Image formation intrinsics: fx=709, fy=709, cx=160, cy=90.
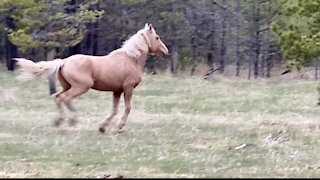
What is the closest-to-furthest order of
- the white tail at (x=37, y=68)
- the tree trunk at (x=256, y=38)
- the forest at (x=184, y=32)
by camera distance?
the white tail at (x=37, y=68) < the forest at (x=184, y=32) < the tree trunk at (x=256, y=38)

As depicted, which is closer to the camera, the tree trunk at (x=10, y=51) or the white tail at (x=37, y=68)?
the white tail at (x=37, y=68)

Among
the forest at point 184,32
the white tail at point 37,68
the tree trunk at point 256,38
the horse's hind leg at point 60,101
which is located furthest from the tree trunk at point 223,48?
the white tail at point 37,68

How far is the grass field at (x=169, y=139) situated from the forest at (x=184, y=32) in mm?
10681

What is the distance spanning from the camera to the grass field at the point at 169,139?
27.7 ft

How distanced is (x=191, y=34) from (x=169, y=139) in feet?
87.4

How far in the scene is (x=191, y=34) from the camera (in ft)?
123

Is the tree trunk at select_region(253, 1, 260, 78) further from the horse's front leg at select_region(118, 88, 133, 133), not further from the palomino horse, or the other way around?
the horse's front leg at select_region(118, 88, 133, 133)

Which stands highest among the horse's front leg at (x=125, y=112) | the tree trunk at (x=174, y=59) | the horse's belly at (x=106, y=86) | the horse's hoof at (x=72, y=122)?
the horse's belly at (x=106, y=86)

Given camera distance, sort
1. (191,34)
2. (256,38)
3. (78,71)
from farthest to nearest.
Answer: (191,34) < (256,38) < (78,71)

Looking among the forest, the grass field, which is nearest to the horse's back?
the grass field

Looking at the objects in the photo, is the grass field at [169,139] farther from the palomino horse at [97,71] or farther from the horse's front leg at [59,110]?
the palomino horse at [97,71]

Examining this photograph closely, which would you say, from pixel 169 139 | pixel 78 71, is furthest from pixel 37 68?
pixel 169 139

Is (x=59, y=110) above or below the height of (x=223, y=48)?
above

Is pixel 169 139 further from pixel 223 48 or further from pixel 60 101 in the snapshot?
pixel 223 48
